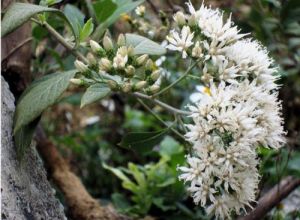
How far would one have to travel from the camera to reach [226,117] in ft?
4.04

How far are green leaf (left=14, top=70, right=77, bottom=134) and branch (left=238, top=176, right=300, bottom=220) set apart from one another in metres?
0.65

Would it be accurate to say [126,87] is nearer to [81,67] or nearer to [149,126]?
[81,67]

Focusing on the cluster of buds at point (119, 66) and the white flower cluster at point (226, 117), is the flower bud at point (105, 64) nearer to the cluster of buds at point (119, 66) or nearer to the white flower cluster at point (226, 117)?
the cluster of buds at point (119, 66)

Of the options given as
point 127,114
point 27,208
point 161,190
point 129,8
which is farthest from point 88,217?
point 127,114

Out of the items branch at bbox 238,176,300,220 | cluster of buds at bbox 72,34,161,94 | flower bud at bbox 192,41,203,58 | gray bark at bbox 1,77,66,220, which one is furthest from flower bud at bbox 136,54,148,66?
branch at bbox 238,176,300,220

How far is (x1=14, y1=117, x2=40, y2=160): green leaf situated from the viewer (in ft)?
4.36

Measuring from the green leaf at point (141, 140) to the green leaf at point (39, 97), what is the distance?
0.84 ft

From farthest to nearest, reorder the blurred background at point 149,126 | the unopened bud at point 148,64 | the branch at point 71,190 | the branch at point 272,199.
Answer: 1. the blurred background at point 149,126
2. the branch at point 71,190
3. the branch at point 272,199
4. the unopened bud at point 148,64

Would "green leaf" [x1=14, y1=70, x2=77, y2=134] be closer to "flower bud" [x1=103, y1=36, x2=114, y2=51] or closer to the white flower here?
"flower bud" [x1=103, y1=36, x2=114, y2=51]

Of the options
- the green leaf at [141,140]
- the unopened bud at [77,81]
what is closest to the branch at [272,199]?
the green leaf at [141,140]

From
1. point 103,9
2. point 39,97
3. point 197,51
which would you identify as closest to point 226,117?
point 197,51

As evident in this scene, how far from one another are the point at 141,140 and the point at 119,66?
1.08 feet

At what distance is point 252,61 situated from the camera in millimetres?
1370

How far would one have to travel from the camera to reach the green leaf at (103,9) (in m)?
1.56
